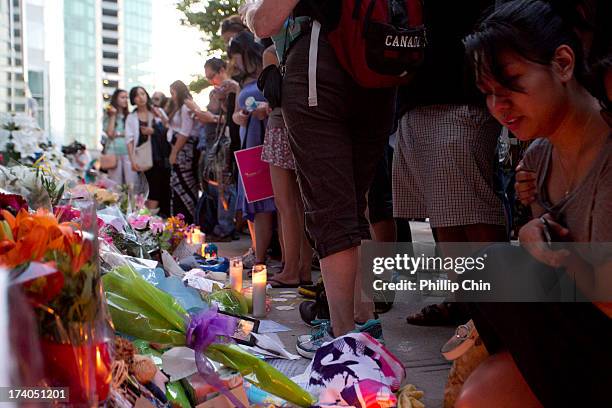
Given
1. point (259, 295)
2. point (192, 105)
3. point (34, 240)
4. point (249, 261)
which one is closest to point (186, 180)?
point (192, 105)

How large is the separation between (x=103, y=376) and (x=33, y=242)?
24cm

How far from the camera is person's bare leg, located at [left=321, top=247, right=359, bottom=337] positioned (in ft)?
8.35

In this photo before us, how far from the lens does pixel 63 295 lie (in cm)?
95

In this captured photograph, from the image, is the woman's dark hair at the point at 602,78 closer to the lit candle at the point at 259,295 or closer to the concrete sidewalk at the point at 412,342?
the concrete sidewalk at the point at 412,342

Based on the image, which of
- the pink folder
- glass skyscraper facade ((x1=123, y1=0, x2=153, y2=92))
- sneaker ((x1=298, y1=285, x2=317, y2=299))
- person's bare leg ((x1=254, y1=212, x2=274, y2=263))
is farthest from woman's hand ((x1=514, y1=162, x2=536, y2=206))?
glass skyscraper facade ((x1=123, y1=0, x2=153, y2=92))

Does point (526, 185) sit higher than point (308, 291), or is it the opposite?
point (526, 185)

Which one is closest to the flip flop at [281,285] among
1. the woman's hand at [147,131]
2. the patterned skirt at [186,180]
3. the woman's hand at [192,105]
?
the woman's hand at [192,105]

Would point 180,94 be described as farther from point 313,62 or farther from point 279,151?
point 313,62

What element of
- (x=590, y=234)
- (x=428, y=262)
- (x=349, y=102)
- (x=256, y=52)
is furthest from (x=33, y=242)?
(x=256, y=52)

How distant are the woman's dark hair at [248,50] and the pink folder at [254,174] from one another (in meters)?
0.73

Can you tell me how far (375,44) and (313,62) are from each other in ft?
0.80

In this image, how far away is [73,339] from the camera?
95 cm

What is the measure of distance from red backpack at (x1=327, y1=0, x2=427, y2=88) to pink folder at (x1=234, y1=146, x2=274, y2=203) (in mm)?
2217

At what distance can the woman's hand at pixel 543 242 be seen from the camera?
1583 mm
